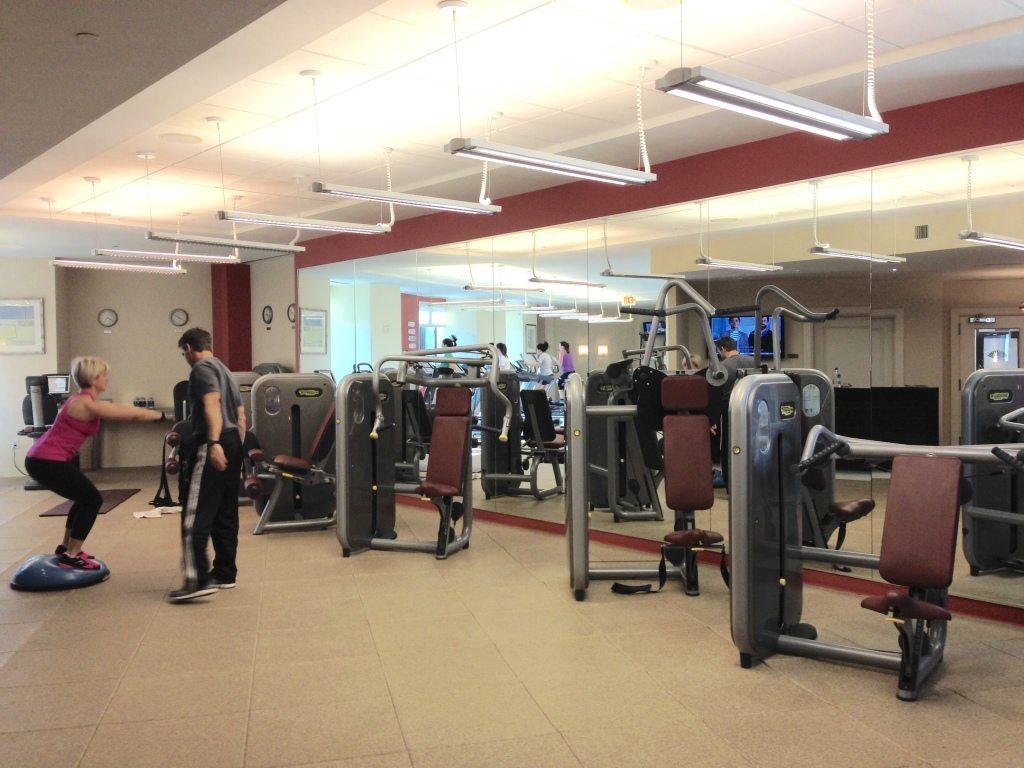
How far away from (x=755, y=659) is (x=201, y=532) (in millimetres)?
3053

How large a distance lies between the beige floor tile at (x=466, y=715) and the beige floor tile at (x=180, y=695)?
66 cm

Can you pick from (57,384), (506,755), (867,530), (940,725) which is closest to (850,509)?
(867,530)

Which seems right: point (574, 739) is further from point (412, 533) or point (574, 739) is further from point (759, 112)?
point (412, 533)

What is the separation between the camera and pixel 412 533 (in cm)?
690

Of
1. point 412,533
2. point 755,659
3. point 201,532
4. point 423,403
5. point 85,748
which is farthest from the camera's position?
point 423,403

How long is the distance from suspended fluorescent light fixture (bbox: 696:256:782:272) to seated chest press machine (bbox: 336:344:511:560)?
157 centimetres

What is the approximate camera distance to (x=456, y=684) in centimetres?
358

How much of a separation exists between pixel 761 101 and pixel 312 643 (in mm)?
3149

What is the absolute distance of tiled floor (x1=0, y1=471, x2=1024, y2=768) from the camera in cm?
297

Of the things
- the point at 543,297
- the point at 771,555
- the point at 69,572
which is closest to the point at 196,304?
the point at 543,297

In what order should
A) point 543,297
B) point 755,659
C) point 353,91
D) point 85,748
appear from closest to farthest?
point 85,748 < point 755,659 < point 353,91 < point 543,297

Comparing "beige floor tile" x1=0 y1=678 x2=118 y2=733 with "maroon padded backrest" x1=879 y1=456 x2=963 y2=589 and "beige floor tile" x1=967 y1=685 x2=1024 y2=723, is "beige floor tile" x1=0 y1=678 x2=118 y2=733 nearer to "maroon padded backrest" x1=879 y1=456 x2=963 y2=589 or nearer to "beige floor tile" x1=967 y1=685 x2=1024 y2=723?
"maroon padded backrest" x1=879 y1=456 x2=963 y2=589

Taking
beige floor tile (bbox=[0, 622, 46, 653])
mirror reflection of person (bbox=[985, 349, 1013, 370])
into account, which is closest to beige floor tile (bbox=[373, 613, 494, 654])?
beige floor tile (bbox=[0, 622, 46, 653])

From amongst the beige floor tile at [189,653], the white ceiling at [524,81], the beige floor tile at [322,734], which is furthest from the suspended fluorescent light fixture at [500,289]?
the beige floor tile at [322,734]
